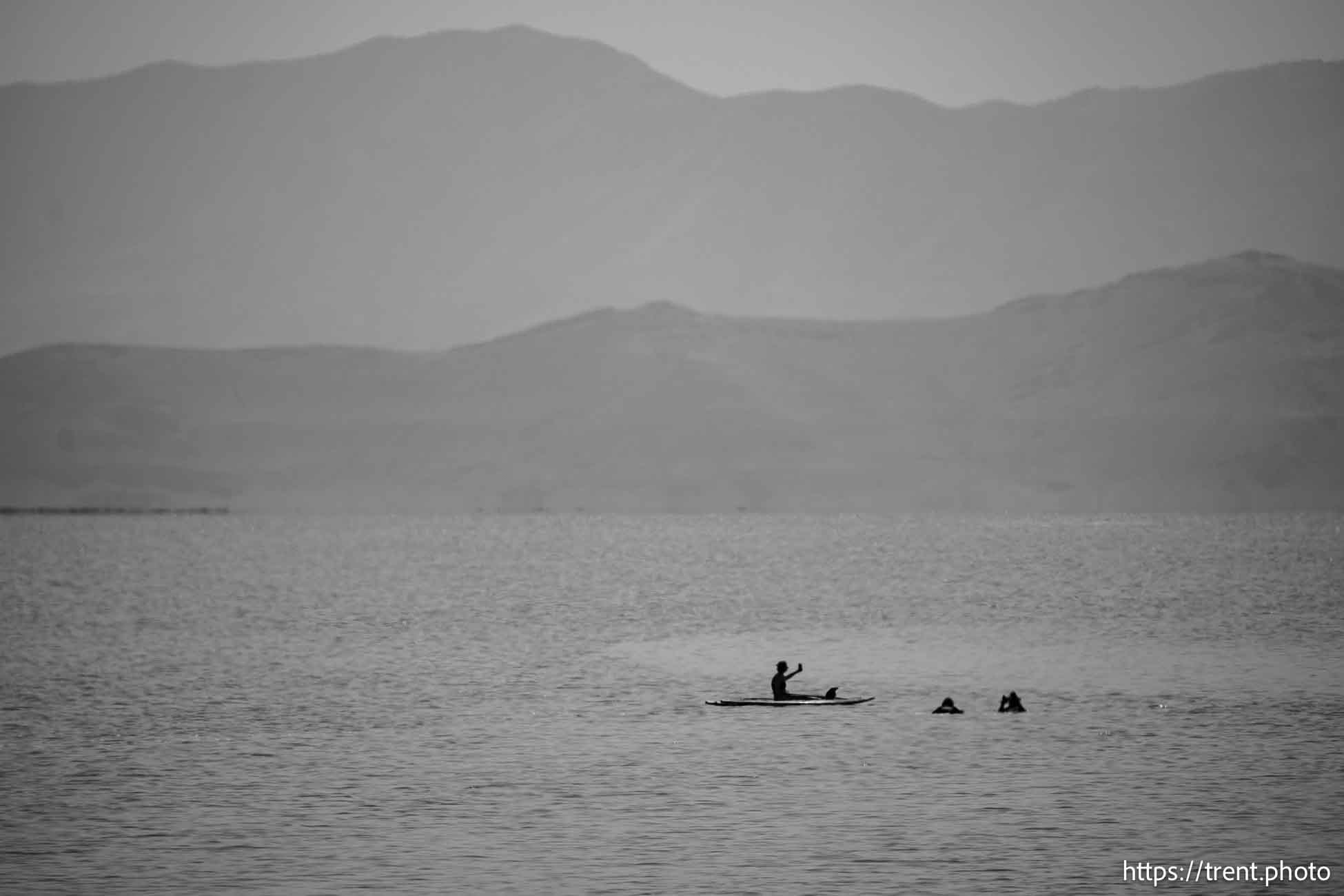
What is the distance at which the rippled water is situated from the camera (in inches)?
1420

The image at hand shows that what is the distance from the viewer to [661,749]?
1928 inches

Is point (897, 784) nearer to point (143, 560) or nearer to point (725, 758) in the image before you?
point (725, 758)

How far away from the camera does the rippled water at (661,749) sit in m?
36.1

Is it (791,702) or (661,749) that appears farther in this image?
(791,702)

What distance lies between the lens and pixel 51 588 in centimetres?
12594

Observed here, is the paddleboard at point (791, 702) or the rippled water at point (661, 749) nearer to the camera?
the rippled water at point (661, 749)

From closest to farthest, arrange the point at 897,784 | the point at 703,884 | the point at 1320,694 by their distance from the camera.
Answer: the point at 703,884 → the point at 897,784 → the point at 1320,694

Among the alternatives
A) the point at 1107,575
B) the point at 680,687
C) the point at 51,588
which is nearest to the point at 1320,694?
the point at 680,687

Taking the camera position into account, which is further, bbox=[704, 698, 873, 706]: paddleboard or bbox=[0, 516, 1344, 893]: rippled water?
bbox=[704, 698, 873, 706]: paddleboard

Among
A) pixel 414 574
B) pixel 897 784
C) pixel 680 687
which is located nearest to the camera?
pixel 897 784

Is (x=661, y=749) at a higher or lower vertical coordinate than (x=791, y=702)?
lower

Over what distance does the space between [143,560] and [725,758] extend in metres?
133

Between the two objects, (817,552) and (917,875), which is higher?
(817,552)

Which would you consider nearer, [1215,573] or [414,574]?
[1215,573]
